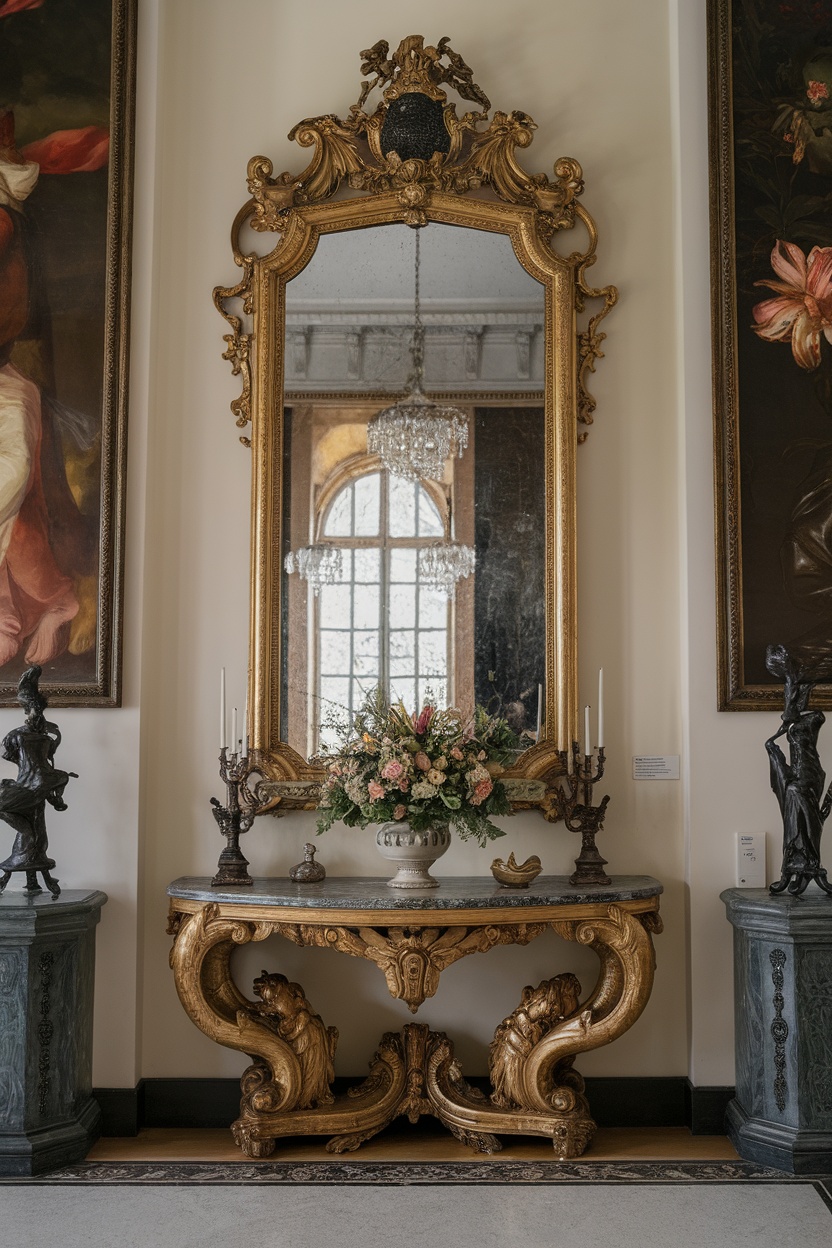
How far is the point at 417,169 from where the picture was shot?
491 centimetres

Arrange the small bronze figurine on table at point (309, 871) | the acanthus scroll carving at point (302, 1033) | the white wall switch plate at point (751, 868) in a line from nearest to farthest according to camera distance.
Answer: the acanthus scroll carving at point (302, 1033), the small bronze figurine on table at point (309, 871), the white wall switch plate at point (751, 868)

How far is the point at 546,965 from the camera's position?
477cm

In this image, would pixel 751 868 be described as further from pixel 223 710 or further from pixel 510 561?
pixel 223 710

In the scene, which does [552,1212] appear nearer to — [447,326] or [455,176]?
[447,326]

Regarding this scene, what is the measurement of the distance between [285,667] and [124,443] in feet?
3.87

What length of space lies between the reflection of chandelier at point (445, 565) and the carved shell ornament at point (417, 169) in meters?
0.74

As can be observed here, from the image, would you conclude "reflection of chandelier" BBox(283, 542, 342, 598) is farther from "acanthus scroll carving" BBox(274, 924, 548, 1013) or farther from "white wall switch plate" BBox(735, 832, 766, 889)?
"white wall switch plate" BBox(735, 832, 766, 889)

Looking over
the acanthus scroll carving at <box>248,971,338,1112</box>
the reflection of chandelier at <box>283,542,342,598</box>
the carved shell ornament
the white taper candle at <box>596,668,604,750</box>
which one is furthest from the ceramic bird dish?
the carved shell ornament

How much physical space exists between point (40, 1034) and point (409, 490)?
2.58 metres

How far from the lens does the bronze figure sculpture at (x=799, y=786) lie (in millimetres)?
4305

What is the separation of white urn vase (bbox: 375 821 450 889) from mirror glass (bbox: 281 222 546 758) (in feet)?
1.96

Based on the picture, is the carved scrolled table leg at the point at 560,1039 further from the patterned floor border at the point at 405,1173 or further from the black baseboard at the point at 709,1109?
the black baseboard at the point at 709,1109

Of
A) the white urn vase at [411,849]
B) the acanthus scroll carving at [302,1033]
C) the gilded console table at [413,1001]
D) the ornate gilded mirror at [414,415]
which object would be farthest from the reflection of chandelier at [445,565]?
the acanthus scroll carving at [302,1033]

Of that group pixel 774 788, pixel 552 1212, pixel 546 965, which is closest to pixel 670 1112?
pixel 546 965
